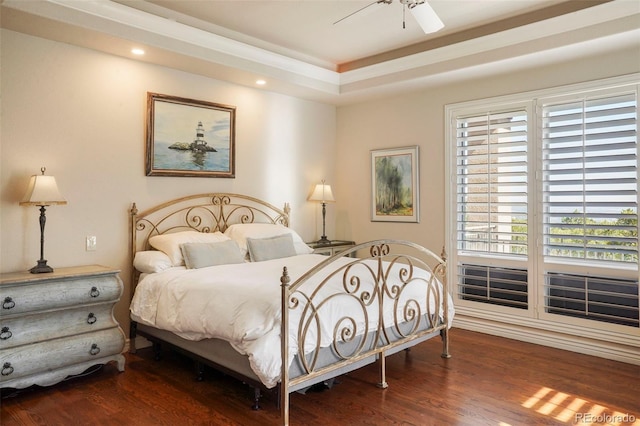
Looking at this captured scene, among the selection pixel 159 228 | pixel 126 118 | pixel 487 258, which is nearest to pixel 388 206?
pixel 487 258

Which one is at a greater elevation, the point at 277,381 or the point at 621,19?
the point at 621,19

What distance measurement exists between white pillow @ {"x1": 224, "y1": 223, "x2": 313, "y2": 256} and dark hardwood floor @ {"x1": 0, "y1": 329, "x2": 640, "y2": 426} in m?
1.22

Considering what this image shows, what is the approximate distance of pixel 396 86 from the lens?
5.03 m

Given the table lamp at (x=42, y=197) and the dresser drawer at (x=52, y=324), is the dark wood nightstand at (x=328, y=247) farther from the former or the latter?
the table lamp at (x=42, y=197)

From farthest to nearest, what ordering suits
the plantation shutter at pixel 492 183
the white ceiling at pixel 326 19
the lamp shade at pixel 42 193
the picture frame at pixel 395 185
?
1. the picture frame at pixel 395 185
2. the plantation shutter at pixel 492 183
3. the white ceiling at pixel 326 19
4. the lamp shade at pixel 42 193

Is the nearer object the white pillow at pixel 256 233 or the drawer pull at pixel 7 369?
the drawer pull at pixel 7 369

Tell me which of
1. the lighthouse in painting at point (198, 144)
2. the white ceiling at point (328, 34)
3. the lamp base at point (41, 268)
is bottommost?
the lamp base at point (41, 268)

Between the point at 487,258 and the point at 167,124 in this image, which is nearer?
→ the point at 167,124

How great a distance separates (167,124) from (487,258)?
3.46 meters

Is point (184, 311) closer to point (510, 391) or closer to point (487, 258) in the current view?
point (510, 391)

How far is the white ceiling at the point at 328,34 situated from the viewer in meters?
3.46

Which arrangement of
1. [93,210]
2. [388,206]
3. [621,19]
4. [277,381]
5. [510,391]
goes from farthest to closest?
1. [388,206]
2. [93,210]
3. [621,19]
4. [510,391]
5. [277,381]

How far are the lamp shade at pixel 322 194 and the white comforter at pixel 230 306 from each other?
151 cm

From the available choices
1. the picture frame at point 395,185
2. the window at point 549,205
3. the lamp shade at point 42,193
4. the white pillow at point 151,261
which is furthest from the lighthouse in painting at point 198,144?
the window at point 549,205
